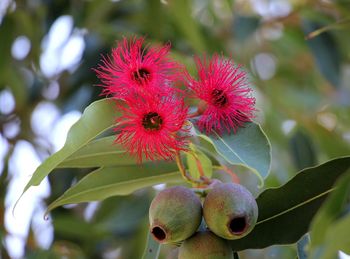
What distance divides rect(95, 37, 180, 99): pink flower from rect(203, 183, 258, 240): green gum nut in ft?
0.72

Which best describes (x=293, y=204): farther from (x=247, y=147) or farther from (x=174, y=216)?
(x=174, y=216)

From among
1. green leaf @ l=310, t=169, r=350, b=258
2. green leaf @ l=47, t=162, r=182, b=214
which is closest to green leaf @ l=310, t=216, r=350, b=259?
green leaf @ l=310, t=169, r=350, b=258

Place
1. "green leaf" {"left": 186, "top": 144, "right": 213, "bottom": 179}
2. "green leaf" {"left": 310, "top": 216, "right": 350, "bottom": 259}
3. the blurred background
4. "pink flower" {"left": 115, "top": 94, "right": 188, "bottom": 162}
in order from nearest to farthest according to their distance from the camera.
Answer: "green leaf" {"left": 310, "top": 216, "right": 350, "bottom": 259}, "pink flower" {"left": 115, "top": 94, "right": 188, "bottom": 162}, "green leaf" {"left": 186, "top": 144, "right": 213, "bottom": 179}, the blurred background

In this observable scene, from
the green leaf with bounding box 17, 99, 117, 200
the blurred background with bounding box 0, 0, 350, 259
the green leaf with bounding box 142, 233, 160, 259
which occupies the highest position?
the green leaf with bounding box 17, 99, 117, 200

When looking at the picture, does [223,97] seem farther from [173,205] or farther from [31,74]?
[31,74]

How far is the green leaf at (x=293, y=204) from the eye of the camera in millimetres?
1118

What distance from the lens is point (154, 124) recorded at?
1.14 m

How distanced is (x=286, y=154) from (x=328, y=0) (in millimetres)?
636

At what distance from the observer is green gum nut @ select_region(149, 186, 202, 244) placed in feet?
3.23

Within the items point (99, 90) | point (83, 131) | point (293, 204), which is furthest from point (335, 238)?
point (99, 90)

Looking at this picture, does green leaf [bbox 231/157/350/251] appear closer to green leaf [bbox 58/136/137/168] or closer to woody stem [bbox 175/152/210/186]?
woody stem [bbox 175/152/210/186]

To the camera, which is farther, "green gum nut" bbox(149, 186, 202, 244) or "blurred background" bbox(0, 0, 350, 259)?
"blurred background" bbox(0, 0, 350, 259)

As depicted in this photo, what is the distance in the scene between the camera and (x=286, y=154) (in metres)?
2.66

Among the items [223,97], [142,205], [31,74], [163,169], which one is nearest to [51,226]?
[142,205]
